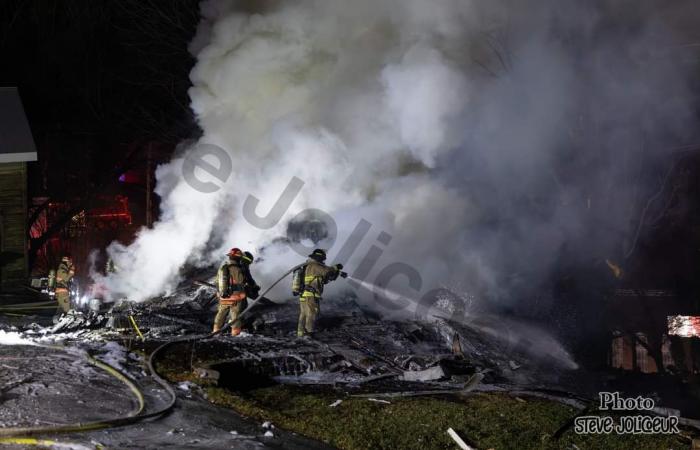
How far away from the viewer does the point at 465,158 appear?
595 inches

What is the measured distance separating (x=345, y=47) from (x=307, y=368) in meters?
6.50

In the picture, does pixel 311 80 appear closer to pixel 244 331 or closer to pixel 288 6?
pixel 288 6

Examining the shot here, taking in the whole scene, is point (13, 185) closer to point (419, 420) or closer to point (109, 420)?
→ point (109, 420)

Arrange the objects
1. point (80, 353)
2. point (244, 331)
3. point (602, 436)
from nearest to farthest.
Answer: point (602, 436), point (80, 353), point (244, 331)

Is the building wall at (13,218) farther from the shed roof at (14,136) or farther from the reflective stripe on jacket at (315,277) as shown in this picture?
the reflective stripe on jacket at (315,277)

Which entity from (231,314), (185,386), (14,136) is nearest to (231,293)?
(231,314)

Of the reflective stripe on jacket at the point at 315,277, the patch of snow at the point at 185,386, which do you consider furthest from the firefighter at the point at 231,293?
the patch of snow at the point at 185,386

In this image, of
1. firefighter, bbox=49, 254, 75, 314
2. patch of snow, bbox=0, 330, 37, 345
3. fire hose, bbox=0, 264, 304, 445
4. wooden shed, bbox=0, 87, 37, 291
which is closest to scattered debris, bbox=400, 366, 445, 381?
fire hose, bbox=0, 264, 304, 445

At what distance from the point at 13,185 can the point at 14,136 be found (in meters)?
1.35

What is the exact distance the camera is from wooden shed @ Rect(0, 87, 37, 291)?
14.8 m

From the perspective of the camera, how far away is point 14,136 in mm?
14898

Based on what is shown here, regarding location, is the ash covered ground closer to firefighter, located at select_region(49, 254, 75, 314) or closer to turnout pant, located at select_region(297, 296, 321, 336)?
turnout pant, located at select_region(297, 296, 321, 336)

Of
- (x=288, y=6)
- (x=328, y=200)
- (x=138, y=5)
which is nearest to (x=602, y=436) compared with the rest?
(x=328, y=200)

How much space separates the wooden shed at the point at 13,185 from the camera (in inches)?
583
